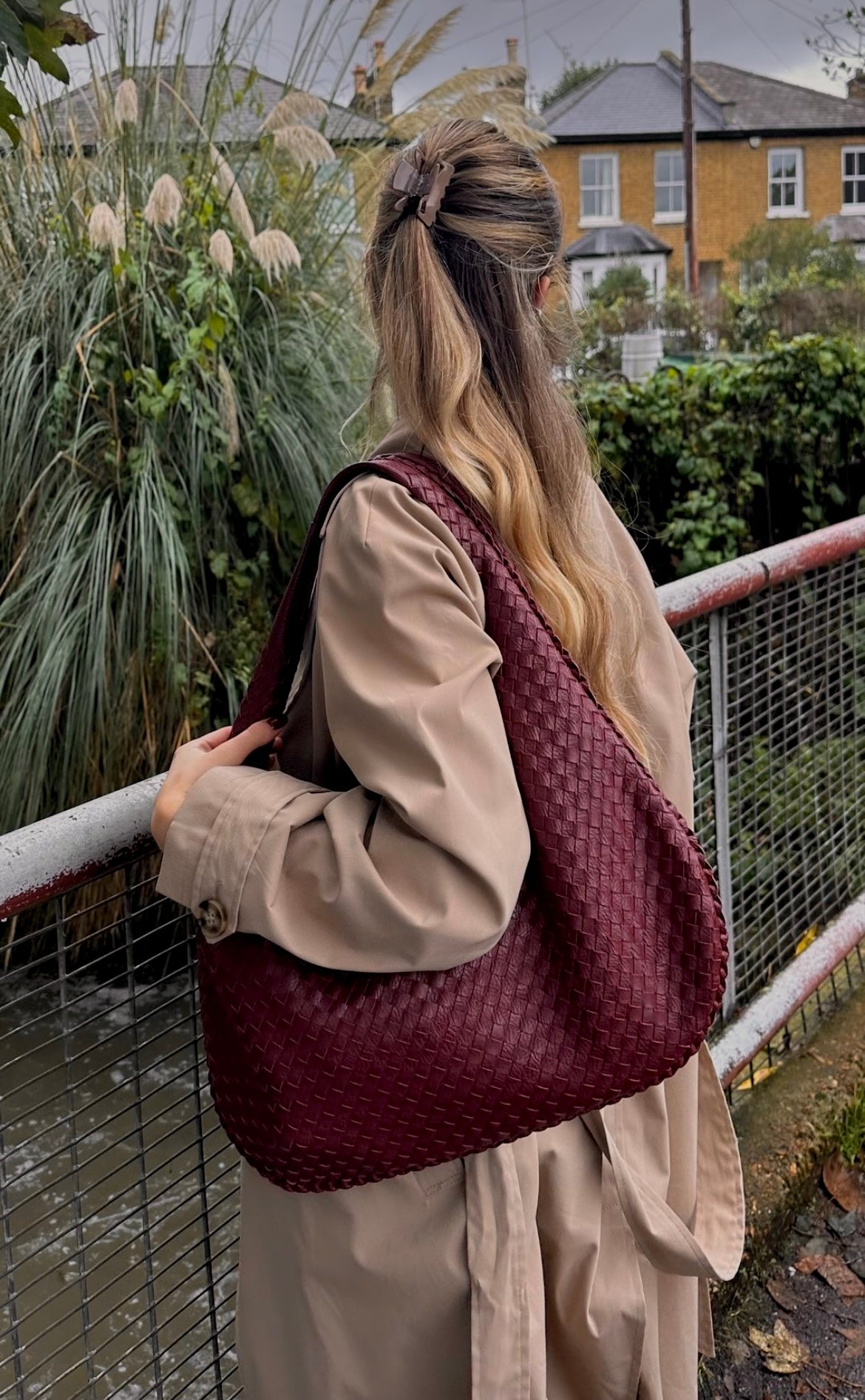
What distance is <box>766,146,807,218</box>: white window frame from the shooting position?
45.5 meters

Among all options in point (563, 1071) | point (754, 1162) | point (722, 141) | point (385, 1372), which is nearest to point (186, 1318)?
point (754, 1162)

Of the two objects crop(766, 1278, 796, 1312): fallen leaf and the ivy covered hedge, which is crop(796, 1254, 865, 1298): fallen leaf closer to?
crop(766, 1278, 796, 1312): fallen leaf

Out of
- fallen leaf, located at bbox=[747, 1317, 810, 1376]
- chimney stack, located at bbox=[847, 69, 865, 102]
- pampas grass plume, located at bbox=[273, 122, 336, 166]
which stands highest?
chimney stack, located at bbox=[847, 69, 865, 102]

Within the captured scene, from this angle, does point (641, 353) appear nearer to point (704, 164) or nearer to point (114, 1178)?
point (114, 1178)

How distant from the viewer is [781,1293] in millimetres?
2381

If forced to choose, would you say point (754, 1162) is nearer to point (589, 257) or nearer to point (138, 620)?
point (138, 620)

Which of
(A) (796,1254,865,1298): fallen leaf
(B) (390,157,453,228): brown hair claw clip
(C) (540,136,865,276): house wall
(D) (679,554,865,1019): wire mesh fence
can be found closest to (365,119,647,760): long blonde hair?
(B) (390,157,453,228): brown hair claw clip

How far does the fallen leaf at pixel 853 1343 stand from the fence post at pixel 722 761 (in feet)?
1.95

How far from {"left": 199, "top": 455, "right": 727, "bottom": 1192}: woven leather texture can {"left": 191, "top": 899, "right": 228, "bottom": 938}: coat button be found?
32 millimetres

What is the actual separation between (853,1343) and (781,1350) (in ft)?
0.43

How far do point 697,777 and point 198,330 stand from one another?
265cm

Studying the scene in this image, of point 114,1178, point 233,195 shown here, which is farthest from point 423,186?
point 233,195

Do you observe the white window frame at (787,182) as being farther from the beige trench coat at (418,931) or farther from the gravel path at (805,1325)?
the beige trench coat at (418,931)

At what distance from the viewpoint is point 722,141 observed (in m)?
44.8
